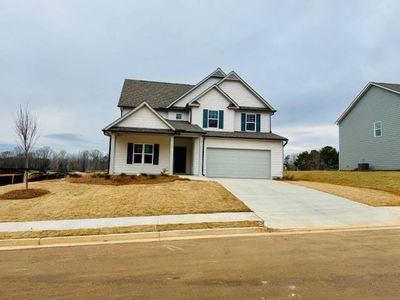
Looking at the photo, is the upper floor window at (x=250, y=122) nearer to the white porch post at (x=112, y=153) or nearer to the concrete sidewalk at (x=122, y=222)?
the white porch post at (x=112, y=153)

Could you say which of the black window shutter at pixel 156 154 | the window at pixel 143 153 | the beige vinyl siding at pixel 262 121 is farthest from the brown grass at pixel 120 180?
the beige vinyl siding at pixel 262 121

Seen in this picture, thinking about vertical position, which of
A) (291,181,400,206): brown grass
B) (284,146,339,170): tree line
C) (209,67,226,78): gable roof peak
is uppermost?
(209,67,226,78): gable roof peak

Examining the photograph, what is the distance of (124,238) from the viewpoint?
8.67 m

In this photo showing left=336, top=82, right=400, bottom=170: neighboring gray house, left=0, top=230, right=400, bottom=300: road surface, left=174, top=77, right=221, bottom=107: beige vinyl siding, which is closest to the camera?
left=0, top=230, right=400, bottom=300: road surface

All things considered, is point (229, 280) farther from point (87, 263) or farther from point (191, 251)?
point (87, 263)

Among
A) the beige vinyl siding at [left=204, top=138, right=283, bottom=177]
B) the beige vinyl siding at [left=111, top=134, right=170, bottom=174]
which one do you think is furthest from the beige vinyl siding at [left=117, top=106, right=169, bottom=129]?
the beige vinyl siding at [left=204, top=138, right=283, bottom=177]

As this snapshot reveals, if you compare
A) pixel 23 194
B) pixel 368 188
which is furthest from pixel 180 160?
pixel 368 188

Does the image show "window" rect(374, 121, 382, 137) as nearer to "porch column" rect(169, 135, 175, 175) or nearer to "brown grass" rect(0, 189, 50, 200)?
"porch column" rect(169, 135, 175, 175)

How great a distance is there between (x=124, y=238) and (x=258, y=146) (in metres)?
17.3

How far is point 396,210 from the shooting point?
1228 cm

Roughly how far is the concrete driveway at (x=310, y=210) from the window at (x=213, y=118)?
10.3 m

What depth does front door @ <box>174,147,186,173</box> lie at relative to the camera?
25641 mm

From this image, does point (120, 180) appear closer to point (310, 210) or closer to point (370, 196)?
point (310, 210)

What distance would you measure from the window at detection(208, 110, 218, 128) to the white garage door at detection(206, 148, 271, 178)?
7.70 feet
